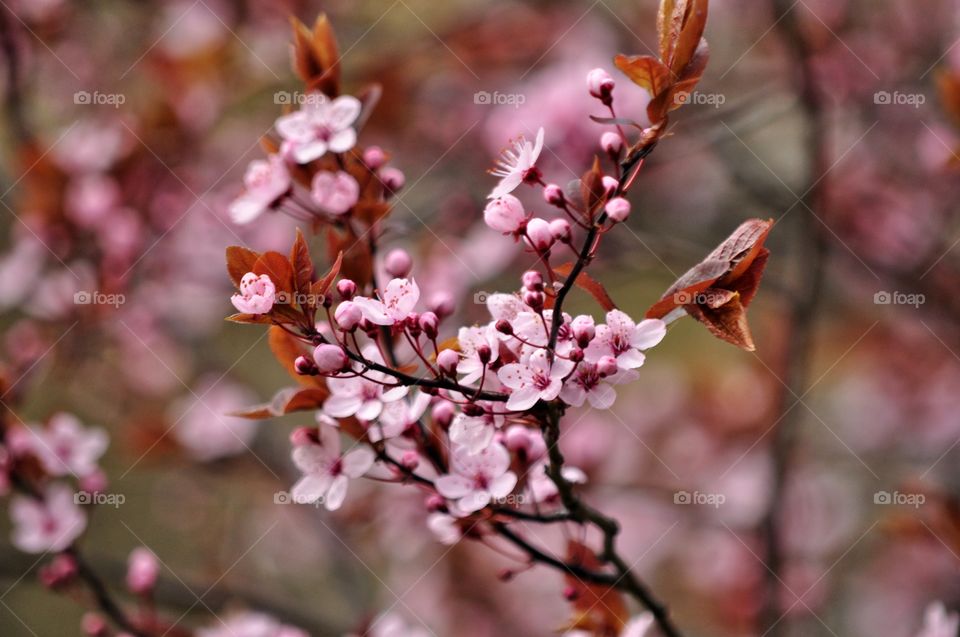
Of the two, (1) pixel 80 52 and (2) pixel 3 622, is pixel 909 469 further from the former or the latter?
(2) pixel 3 622

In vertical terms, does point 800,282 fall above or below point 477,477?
below

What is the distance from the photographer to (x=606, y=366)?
0.85m

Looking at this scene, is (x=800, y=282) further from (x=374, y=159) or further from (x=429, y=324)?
(x=429, y=324)

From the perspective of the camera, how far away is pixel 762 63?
3.03 m

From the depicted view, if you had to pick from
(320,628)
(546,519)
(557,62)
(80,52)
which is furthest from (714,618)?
(80,52)

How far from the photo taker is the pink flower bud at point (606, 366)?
0.85 m

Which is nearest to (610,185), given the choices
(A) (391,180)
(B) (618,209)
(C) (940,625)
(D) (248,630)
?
(B) (618,209)

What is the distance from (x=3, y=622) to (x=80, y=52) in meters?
1.88

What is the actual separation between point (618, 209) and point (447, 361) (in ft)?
0.68

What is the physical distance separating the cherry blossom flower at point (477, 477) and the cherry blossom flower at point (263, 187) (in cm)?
39

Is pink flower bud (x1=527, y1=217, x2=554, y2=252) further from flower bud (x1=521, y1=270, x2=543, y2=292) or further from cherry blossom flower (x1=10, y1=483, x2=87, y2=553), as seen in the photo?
cherry blossom flower (x1=10, y1=483, x2=87, y2=553)

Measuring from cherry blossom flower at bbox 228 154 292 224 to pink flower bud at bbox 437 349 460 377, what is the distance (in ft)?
1.24

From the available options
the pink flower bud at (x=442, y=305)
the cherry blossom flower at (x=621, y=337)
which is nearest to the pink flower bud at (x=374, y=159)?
the pink flower bud at (x=442, y=305)

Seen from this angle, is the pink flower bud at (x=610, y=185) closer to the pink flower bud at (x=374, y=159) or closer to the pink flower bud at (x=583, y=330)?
the pink flower bud at (x=583, y=330)
